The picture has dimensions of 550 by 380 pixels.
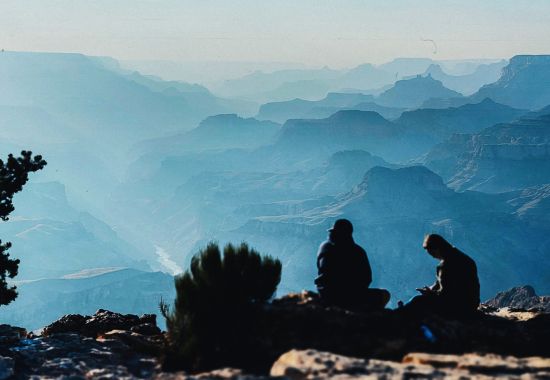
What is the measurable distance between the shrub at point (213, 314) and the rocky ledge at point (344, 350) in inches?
12.1

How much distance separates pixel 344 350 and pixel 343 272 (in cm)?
197

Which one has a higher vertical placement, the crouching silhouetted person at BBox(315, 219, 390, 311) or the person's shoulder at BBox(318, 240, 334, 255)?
the person's shoulder at BBox(318, 240, 334, 255)

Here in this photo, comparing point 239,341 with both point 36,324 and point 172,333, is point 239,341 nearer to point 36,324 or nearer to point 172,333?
point 172,333

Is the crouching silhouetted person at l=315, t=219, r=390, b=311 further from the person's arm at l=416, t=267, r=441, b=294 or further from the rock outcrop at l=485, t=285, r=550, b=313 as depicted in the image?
the rock outcrop at l=485, t=285, r=550, b=313

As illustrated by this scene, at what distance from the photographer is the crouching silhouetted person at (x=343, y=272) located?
11.5 m

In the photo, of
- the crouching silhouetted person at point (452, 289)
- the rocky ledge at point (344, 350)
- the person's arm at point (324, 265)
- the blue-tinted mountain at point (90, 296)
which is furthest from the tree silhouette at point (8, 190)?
the blue-tinted mountain at point (90, 296)

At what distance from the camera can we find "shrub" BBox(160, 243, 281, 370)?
10.2 meters

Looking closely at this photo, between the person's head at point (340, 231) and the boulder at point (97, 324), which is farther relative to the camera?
the boulder at point (97, 324)

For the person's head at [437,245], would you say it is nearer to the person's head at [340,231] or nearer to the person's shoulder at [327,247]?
the person's head at [340,231]

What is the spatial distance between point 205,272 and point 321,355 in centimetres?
291

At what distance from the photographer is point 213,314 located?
10.5 m

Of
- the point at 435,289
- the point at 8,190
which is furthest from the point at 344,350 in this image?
the point at 8,190

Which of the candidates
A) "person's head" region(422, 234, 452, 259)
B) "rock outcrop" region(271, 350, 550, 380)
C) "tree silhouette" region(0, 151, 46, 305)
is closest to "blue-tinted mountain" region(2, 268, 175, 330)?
"tree silhouette" region(0, 151, 46, 305)

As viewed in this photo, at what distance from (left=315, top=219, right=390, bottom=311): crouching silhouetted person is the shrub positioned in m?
1.15
